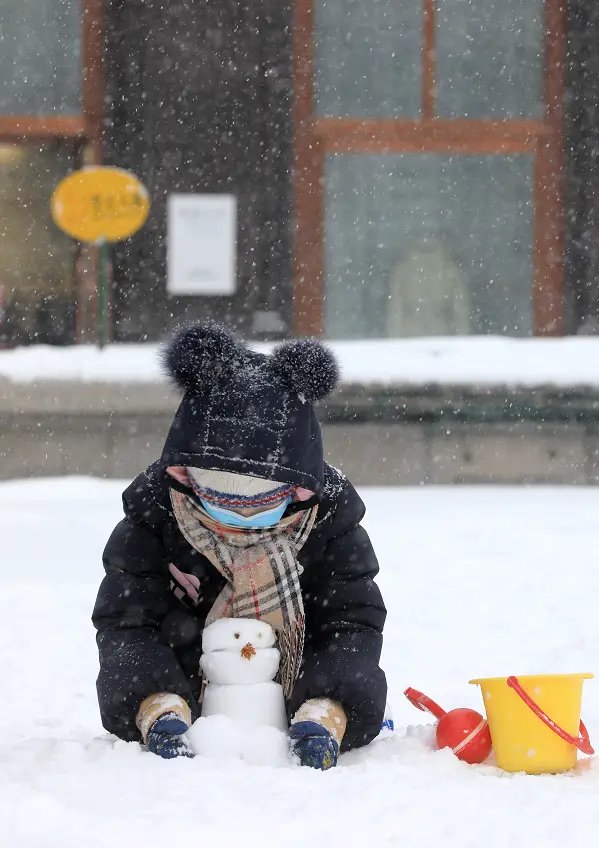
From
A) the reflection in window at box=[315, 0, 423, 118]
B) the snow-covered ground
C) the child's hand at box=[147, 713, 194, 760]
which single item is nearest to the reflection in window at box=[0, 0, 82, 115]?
the reflection in window at box=[315, 0, 423, 118]

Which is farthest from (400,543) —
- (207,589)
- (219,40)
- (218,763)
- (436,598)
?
(219,40)

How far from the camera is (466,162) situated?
352 inches

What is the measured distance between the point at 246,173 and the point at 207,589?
6.05 meters

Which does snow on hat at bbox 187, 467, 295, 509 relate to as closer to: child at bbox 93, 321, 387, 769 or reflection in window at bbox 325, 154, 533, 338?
child at bbox 93, 321, 387, 769

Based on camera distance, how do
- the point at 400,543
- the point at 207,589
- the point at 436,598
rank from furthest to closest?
1. the point at 400,543
2. the point at 436,598
3. the point at 207,589

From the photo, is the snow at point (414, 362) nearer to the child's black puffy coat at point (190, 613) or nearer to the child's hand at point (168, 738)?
the child's black puffy coat at point (190, 613)

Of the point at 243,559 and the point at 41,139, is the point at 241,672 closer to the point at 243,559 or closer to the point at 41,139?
the point at 243,559

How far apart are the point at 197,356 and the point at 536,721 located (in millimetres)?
1115

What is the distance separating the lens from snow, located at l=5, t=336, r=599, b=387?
7906 mm

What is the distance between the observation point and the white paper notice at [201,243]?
877 centimetres

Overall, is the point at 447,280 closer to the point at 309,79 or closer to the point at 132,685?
the point at 309,79

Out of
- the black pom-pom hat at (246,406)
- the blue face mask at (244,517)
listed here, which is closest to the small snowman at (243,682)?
the blue face mask at (244,517)

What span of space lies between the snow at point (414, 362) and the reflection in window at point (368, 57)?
169 cm

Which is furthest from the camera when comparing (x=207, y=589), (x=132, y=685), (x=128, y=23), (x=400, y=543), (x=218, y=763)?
(x=128, y=23)
